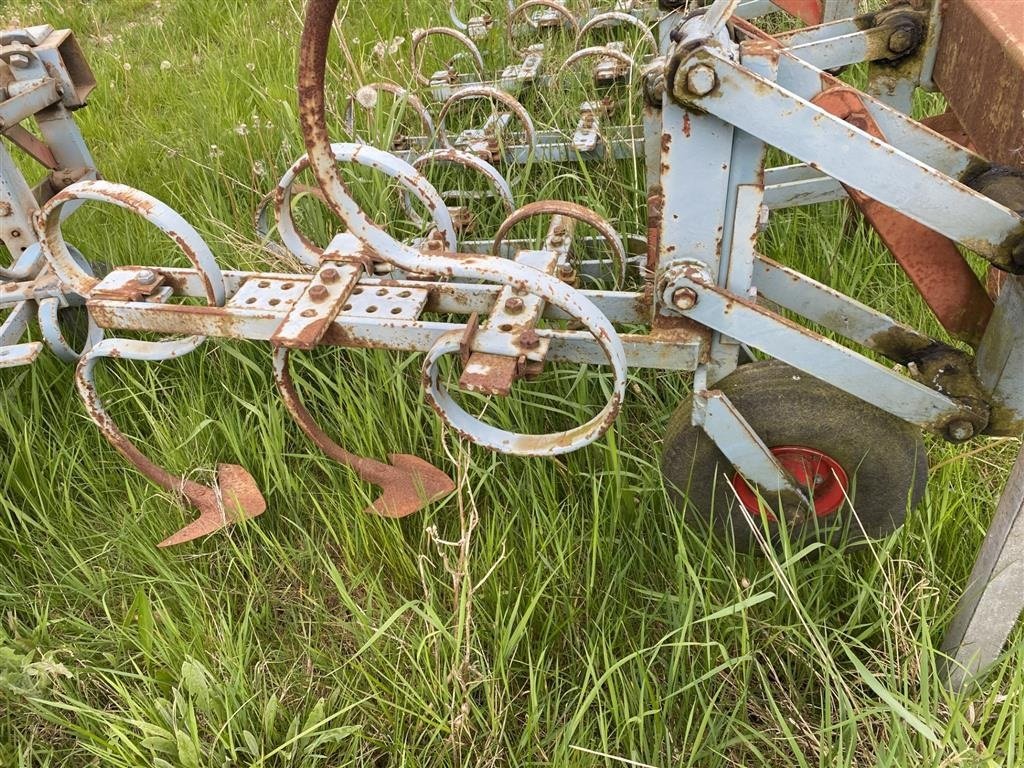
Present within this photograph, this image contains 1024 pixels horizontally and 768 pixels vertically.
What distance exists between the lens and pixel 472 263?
140 centimetres

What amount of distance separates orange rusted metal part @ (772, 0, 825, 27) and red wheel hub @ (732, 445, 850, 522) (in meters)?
1.87

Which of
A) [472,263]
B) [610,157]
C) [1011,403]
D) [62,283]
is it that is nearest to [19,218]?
[62,283]

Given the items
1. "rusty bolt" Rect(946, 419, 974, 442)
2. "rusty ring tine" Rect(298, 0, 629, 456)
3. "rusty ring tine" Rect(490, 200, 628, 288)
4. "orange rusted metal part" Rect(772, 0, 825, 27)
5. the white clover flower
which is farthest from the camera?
"orange rusted metal part" Rect(772, 0, 825, 27)

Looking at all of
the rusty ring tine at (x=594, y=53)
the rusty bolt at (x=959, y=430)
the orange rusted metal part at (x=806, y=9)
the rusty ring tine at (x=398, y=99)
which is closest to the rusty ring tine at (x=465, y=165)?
the rusty ring tine at (x=398, y=99)

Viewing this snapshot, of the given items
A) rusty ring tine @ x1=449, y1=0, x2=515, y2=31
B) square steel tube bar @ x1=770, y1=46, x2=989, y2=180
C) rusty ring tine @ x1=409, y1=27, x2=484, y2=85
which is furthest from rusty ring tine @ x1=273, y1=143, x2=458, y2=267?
rusty ring tine @ x1=449, y1=0, x2=515, y2=31

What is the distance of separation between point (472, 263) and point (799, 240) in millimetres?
1621

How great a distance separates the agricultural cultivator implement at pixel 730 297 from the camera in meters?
1.31

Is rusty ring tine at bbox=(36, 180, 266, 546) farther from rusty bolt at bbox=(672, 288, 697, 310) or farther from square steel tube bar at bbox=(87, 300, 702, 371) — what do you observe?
rusty bolt at bbox=(672, 288, 697, 310)

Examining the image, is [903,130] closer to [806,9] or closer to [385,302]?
[385,302]

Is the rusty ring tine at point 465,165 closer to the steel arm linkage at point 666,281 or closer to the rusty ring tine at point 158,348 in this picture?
the steel arm linkage at point 666,281

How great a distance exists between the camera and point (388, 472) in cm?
193

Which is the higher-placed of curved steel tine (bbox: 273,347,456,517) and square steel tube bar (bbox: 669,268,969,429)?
square steel tube bar (bbox: 669,268,969,429)

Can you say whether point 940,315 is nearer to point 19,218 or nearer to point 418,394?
point 418,394

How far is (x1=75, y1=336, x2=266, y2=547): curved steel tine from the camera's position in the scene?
1.86 metres
